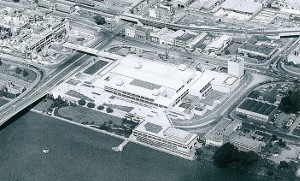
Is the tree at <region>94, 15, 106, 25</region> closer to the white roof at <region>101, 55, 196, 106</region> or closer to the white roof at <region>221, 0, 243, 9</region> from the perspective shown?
the white roof at <region>101, 55, 196, 106</region>

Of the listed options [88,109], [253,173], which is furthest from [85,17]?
[253,173]

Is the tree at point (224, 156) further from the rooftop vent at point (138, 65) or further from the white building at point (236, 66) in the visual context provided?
the rooftop vent at point (138, 65)

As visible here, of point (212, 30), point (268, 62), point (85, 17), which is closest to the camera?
point (268, 62)

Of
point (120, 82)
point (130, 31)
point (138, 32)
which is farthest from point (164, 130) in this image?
point (130, 31)

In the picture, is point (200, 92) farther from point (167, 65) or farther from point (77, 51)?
point (77, 51)

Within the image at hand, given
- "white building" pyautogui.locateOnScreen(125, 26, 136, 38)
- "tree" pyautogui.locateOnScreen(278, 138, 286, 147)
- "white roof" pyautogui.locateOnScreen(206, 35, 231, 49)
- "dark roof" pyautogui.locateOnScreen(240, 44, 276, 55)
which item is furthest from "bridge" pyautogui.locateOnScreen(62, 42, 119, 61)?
"tree" pyautogui.locateOnScreen(278, 138, 286, 147)

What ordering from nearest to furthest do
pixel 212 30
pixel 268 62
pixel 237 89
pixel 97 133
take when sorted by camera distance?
1. pixel 97 133
2. pixel 237 89
3. pixel 268 62
4. pixel 212 30

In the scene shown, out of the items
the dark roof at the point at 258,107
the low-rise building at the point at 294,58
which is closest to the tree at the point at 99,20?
the low-rise building at the point at 294,58
